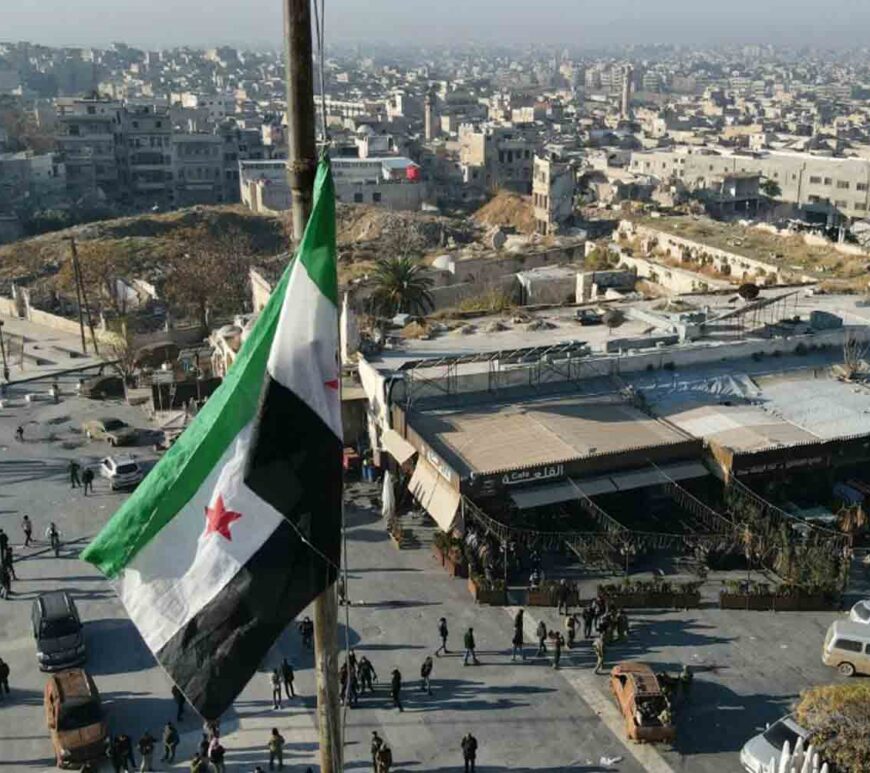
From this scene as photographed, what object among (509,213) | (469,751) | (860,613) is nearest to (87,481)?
(469,751)

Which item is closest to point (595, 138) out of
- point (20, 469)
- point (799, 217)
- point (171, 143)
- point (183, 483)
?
point (799, 217)

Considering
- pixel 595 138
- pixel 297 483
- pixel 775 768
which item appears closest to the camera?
pixel 297 483

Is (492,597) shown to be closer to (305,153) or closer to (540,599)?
(540,599)

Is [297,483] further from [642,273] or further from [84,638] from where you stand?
[642,273]

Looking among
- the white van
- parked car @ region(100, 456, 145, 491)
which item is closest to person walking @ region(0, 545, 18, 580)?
parked car @ region(100, 456, 145, 491)

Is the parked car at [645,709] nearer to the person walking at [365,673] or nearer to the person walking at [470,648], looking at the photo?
the person walking at [470,648]

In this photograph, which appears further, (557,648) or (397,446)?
(397,446)
